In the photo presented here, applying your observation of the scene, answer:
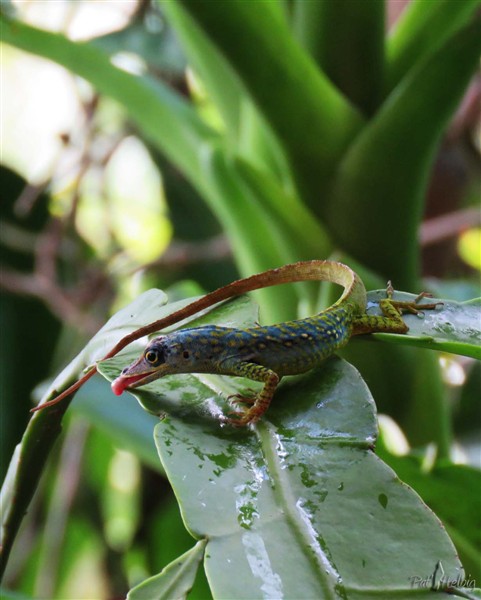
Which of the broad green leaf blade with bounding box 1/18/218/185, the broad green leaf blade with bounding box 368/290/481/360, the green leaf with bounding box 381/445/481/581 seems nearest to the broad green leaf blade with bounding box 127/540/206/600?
the broad green leaf blade with bounding box 368/290/481/360

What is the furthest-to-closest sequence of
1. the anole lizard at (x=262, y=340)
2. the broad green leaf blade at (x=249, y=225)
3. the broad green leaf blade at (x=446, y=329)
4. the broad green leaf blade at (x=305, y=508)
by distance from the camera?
the broad green leaf blade at (x=249, y=225), the anole lizard at (x=262, y=340), the broad green leaf blade at (x=446, y=329), the broad green leaf blade at (x=305, y=508)

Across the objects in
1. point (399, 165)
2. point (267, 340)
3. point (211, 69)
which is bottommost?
point (267, 340)

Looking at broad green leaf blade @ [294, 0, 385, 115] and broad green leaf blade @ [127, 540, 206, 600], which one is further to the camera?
broad green leaf blade @ [294, 0, 385, 115]

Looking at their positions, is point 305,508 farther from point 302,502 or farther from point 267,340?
point 267,340

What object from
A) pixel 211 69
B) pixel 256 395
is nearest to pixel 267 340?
pixel 256 395

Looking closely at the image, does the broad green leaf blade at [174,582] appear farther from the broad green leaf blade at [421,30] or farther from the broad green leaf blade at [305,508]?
the broad green leaf blade at [421,30]

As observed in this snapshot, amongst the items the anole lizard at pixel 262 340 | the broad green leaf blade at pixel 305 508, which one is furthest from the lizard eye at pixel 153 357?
the broad green leaf blade at pixel 305 508

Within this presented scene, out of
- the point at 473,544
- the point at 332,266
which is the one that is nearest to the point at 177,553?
the point at 473,544

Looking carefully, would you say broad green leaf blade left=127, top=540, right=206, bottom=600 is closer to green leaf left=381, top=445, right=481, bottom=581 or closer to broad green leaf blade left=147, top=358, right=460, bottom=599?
broad green leaf blade left=147, top=358, right=460, bottom=599
